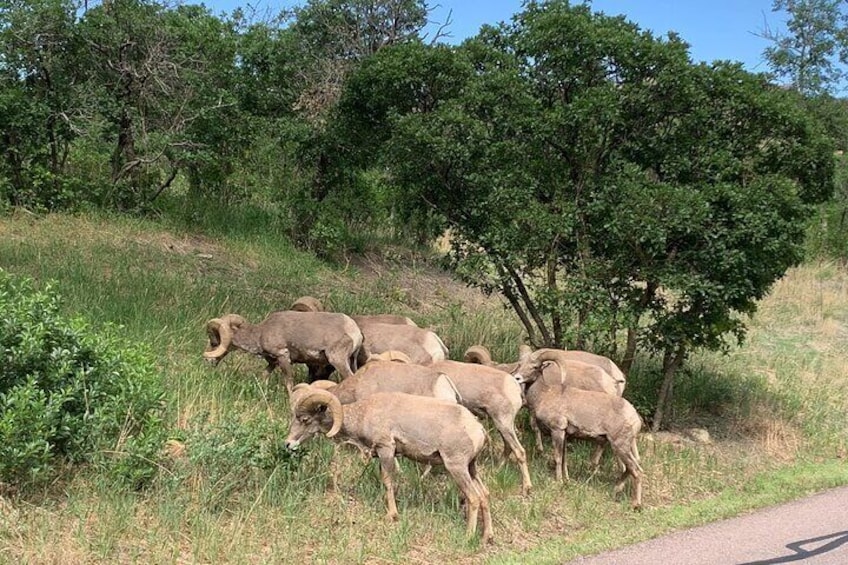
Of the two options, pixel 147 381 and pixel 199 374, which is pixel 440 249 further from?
pixel 147 381

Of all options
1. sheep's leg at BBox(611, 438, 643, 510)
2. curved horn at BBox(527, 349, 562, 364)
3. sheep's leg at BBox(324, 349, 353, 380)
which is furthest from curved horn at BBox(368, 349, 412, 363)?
sheep's leg at BBox(611, 438, 643, 510)

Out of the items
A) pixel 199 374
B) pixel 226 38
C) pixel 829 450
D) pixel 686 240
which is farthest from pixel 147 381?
pixel 226 38

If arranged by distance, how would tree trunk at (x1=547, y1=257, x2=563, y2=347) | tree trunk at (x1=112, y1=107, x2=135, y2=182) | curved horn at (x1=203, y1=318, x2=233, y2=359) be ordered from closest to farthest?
curved horn at (x1=203, y1=318, x2=233, y2=359) < tree trunk at (x1=547, y1=257, x2=563, y2=347) < tree trunk at (x1=112, y1=107, x2=135, y2=182)

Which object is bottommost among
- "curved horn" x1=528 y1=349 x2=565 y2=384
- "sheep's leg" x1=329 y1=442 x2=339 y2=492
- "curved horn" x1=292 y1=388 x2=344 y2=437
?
"sheep's leg" x1=329 y1=442 x2=339 y2=492

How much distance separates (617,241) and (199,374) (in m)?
5.11

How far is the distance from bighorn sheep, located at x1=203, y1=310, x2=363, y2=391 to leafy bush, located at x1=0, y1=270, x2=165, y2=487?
2.06 metres

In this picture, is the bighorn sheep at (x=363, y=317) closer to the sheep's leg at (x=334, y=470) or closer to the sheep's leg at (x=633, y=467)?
the sheep's leg at (x=334, y=470)

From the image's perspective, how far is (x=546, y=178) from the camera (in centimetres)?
1023

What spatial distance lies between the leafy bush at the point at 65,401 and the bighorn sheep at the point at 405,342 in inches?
113

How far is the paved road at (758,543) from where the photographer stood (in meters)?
6.46

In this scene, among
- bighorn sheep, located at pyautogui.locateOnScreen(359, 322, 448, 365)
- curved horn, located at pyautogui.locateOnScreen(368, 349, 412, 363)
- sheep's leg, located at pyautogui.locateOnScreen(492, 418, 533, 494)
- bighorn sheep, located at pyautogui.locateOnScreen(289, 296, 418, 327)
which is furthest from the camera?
bighorn sheep, located at pyautogui.locateOnScreen(289, 296, 418, 327)

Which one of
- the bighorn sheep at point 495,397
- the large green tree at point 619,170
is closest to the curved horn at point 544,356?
the large green tree at point 619,170

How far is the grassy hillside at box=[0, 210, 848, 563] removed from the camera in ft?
20.0

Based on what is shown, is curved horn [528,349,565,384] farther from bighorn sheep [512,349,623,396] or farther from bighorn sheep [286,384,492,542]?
bighorn sheep [286,384,492,542]
